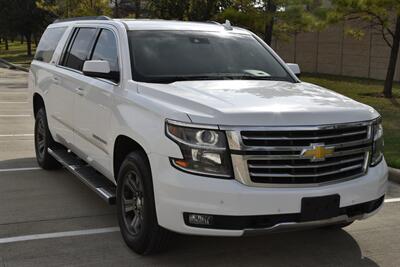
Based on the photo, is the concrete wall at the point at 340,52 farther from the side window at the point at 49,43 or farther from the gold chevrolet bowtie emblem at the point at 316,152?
the gold chevrolet bowtie emblem at the point at 316,152

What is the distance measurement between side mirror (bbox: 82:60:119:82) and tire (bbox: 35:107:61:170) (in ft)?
7.75

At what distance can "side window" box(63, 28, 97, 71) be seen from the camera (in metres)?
5.99

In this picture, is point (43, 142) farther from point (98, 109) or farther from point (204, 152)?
point (204, 152)

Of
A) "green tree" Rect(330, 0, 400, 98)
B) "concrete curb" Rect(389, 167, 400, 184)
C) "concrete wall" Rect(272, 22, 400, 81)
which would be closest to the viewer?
"concrete curb" Rect(389, 167, 400, 184)

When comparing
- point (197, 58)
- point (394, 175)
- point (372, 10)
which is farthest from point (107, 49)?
point (372, 10)

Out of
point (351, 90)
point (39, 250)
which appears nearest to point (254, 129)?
point (39, 250)

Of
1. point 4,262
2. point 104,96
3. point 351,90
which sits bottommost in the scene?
point 351,90

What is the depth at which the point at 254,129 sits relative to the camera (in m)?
3.77

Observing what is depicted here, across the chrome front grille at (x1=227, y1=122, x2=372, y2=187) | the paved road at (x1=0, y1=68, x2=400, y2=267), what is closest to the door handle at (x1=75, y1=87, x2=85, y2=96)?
the paved road at (x1=0, y1=68, x2=400, y2=267)

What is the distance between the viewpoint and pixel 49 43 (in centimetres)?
748

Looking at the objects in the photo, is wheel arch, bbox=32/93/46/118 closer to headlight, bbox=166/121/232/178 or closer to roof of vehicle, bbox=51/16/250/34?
roof of vehicle, bbox=51/16/250/34

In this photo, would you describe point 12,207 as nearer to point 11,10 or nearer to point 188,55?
point 188,55

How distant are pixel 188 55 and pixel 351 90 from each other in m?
13.4

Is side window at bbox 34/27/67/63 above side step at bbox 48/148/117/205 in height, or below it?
above
